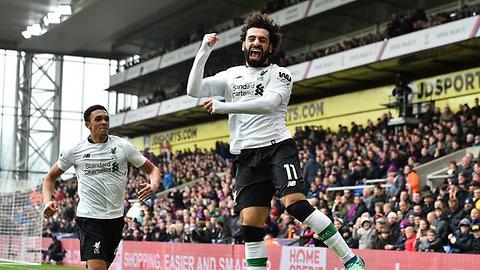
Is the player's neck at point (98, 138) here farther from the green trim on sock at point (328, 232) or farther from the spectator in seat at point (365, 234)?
the spectator in seat at point (365, 234)

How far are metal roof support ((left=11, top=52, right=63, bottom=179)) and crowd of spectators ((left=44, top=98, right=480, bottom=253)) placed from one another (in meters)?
25.8

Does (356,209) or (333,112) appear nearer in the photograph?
(356,209)

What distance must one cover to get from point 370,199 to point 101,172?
11429 mm

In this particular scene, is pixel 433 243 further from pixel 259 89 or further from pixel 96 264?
pixel 259 89

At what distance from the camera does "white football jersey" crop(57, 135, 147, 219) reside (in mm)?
9492

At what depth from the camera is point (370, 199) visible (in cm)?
1992

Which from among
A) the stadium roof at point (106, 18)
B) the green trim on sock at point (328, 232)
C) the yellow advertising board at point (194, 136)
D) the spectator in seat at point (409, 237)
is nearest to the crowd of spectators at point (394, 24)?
the stadium roof at point (106, 18)

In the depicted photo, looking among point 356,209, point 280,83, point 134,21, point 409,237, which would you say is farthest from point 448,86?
point 134,21

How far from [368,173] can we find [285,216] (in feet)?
10.5

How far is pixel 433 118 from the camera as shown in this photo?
85.5 feet

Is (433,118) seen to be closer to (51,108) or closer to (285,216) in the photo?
(285,216)

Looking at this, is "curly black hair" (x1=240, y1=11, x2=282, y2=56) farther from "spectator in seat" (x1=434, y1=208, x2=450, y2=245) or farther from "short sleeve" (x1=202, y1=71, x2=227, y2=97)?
"spectator in seat" (x1=434, y1=208, x2=450, y2=245)

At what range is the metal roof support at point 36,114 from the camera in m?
60.1

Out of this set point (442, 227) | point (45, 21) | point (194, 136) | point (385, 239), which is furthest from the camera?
point (45, 21)
